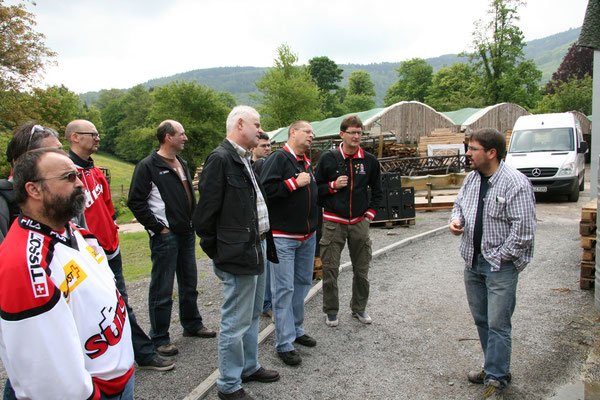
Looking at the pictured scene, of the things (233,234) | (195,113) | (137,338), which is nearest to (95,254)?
(233,234)

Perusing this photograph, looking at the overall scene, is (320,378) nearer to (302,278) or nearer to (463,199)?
(302,278)

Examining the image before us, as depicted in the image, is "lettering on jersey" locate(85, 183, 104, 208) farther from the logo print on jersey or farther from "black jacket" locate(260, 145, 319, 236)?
the logo print on jersey

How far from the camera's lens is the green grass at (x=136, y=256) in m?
8.26

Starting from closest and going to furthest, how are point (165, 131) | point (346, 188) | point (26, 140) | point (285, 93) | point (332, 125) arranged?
point (26, 140)
point (165, 131)
point (346, 188)
point (332, 125)
point (285, 93)

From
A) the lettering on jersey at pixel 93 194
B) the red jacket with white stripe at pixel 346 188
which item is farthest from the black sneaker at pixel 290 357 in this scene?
the lettering on jersey at pixel 93 194

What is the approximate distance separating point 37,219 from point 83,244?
0.26 meters

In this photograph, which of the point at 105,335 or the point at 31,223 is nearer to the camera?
the point at 31,223

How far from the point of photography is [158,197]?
414 cm

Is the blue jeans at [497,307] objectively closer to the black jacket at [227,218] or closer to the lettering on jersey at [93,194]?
the black jacket at [227,218]

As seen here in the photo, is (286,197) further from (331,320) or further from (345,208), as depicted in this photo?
(331,320)

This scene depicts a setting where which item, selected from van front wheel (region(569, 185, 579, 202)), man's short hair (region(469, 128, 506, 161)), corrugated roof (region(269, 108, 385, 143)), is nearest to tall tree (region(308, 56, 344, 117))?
corrugated roof (region(269, 108, 385, 143))

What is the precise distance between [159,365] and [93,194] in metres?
1.75

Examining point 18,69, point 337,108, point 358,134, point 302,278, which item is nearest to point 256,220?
point 302,278

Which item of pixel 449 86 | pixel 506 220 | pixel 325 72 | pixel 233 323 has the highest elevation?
pixel 325 72
